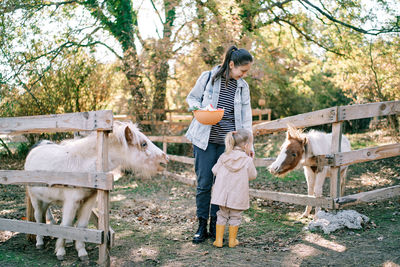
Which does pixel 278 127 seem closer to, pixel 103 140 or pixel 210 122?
pixel 210 122

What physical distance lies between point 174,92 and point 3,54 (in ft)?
21.9

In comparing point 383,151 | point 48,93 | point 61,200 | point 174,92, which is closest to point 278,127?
point 383,151

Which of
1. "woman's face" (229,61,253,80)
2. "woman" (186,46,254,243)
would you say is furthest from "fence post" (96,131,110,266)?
"woman's face" (229,61,253,80)

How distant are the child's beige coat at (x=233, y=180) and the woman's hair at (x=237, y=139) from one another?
0.06 m

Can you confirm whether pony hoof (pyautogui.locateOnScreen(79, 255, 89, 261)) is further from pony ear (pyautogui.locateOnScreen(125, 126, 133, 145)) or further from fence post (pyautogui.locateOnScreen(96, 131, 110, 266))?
pony ear (pyautogui.locateOnScreen(125, 126, 133, 145))

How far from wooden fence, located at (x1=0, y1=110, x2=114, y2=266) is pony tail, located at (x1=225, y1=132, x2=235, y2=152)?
1289 millimetres

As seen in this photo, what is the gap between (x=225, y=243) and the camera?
3812 millimetres

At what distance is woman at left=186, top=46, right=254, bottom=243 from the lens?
372cm

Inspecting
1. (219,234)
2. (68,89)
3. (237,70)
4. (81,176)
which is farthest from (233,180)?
(68,89)

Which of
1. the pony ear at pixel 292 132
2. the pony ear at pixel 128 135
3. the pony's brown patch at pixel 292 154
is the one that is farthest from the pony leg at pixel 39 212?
the pony ear at pixel 292 132

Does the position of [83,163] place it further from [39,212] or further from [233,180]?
[233,180]

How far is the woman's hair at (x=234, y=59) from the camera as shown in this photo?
11.8 ft

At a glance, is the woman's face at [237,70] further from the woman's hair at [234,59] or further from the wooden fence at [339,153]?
the wooden fence at [339,153]

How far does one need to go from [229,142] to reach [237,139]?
0.10 meters
